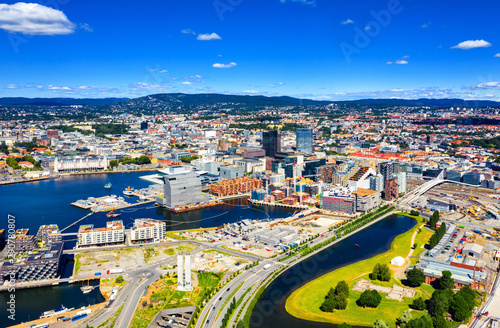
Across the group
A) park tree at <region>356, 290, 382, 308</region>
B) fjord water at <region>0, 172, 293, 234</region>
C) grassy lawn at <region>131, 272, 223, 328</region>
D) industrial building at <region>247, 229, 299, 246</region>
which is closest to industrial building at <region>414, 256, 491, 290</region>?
park tree at <region>356, 290, 382, 308</region>

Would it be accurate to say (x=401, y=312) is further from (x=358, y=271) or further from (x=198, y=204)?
(x=198, y=204)

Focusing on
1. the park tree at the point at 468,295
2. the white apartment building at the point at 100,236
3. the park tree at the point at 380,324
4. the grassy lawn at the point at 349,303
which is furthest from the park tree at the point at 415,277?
the white apartment building at the point at 100,236

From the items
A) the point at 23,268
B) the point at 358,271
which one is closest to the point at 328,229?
the point at 358,271

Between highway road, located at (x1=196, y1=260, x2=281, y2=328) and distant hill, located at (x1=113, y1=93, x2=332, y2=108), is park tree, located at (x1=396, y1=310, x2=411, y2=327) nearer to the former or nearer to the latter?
highway road, located at (x1=196, y1=260, x2=281, y2=328)

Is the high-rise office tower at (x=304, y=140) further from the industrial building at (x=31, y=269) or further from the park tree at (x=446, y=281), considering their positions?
the industrial building at (x=31, y=269)

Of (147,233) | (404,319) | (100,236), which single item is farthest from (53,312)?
(404,319)

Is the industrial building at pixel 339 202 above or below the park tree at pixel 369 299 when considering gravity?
above
